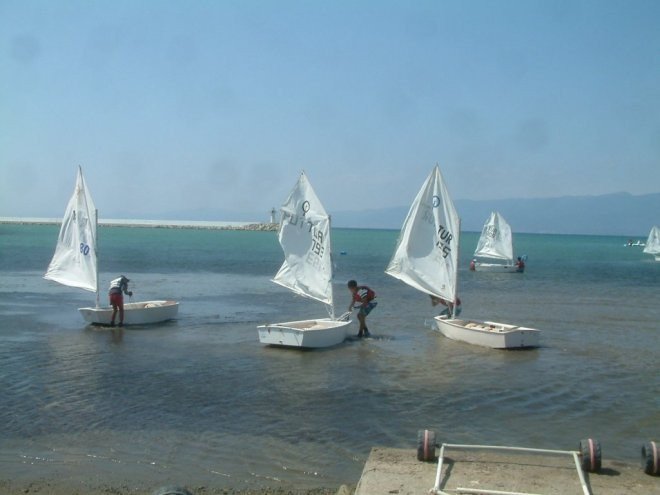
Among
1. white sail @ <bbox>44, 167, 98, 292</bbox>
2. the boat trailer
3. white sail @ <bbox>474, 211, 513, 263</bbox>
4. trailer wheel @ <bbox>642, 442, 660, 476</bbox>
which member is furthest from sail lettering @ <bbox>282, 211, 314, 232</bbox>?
white sail @ <bbox>474, 211, 513, 263</bbox>

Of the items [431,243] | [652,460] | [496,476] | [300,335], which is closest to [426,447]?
[496,476]

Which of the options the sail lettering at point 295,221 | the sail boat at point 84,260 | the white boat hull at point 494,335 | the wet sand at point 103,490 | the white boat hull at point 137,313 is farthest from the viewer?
the sail boat at point 84,260

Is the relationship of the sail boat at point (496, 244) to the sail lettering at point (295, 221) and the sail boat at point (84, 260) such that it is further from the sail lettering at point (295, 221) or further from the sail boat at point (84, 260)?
the sail lettering at point (295, 221)

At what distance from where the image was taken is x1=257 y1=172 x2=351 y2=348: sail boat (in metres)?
20.5

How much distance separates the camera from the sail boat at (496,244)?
181ft

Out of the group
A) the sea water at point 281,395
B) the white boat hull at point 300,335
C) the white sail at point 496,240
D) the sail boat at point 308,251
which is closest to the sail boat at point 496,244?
the white sail at point 496,240

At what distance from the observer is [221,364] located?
57.3ft

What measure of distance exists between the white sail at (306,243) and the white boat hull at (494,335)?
385 cm

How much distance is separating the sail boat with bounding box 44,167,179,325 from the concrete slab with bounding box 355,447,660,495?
15317 millimetres

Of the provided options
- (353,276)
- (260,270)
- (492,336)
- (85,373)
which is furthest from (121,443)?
(260,270)

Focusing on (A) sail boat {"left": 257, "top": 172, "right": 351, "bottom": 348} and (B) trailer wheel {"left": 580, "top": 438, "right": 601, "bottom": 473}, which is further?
(A) sail boat {"left": 257, "top": 172, "right": 351, "bottom": 348}

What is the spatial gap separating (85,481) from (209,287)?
28730 mm

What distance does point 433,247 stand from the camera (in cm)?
2227

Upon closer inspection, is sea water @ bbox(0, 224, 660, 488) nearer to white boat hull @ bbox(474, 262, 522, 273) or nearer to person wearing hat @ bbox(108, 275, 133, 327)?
person wearing hat @ bbox(108, 275, 133, 327)
